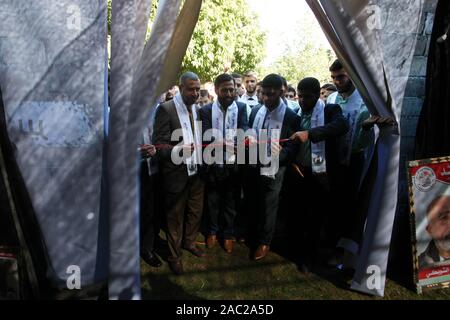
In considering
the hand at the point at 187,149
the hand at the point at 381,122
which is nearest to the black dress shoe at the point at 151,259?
the hand at the point at 187,149

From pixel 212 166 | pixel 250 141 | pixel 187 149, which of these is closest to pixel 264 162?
pixel 250 141

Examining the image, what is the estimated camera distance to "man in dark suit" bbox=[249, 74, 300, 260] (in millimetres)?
3576

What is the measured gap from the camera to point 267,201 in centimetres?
370

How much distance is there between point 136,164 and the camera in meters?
2.55

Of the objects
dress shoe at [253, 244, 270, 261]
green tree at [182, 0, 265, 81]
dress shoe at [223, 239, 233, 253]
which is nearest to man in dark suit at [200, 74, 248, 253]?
dress shoe at [223, 239, 233, 253]

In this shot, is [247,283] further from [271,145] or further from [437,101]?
[437,101]

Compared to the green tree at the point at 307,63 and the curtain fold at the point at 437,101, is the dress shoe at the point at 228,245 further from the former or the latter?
the green tree at the point at 307,63

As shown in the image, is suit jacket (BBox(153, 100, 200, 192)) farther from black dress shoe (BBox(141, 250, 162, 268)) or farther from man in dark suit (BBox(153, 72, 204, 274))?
black dress shoe (BBox(141, 250, 162, 268))

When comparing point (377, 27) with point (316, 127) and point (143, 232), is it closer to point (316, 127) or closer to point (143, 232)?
point (316, 127)

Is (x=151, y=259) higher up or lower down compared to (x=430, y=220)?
lower down

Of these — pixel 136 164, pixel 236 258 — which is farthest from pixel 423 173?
pixel 136 164

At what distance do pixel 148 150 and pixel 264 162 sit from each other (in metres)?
1.25

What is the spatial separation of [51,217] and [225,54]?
1261cm

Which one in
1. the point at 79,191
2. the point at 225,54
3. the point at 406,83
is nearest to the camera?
the point at 79,191
